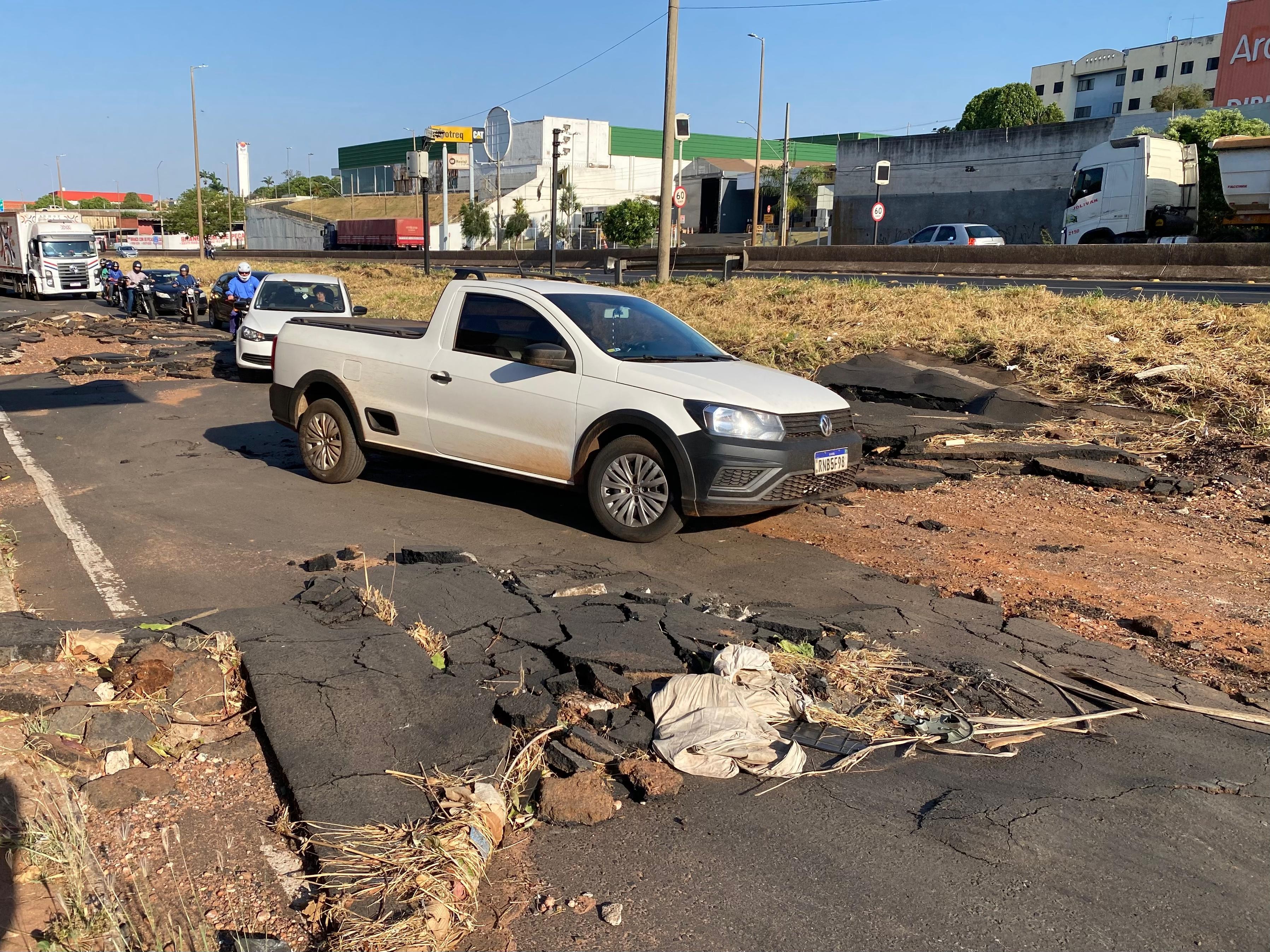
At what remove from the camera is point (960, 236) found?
107ft

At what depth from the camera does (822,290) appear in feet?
59.6

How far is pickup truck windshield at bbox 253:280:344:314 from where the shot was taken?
17.8m

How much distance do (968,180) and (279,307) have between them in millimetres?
43541

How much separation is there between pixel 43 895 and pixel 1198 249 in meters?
23.9

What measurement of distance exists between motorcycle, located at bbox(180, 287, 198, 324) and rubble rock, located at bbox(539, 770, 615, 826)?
2737 centimetres

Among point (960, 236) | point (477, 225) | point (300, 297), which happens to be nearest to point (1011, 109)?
point (477, 225)

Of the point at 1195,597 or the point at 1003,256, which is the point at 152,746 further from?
the point at 1003,256

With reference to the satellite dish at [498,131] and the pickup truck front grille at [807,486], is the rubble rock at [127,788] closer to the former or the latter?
the pickup truck front grille at [807,486]

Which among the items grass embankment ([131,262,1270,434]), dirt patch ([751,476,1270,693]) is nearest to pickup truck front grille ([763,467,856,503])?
dirt patch ([751,476,1270,693])

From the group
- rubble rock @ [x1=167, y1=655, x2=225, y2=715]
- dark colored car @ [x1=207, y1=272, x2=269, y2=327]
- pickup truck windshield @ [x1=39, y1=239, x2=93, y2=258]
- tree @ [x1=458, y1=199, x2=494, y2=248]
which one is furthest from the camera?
tree @ [x1=458, y1=199, x2=494, y2=248]

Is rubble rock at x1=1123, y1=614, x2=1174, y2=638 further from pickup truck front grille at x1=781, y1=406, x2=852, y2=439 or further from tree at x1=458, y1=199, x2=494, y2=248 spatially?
tree at x1=458, y1=199, x2=494, y2=248

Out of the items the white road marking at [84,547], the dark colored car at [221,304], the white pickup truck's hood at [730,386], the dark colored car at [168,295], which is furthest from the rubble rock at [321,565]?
the dark colored car at [168,295]

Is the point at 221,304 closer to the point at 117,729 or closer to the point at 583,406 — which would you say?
the point at 583,406

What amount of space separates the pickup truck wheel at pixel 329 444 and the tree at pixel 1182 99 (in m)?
71.8
